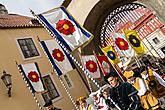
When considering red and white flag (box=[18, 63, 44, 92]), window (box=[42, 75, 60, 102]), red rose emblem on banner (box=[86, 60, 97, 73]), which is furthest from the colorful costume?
window (box=[42, 75, 60, 102])

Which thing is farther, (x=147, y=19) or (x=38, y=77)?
(x=147, y=19)

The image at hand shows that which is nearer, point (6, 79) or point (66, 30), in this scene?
point (66, 30)

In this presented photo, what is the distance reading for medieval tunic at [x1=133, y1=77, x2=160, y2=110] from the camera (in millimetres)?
7645

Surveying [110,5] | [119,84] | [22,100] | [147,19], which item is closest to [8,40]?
[22,100]

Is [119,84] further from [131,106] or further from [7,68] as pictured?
[7,68]

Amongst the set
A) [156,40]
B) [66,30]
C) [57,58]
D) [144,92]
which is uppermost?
[156,40]

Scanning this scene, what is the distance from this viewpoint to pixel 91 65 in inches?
500

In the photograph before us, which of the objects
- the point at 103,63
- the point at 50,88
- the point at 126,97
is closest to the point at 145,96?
the point at 126,97

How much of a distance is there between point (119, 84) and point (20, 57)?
10.6m

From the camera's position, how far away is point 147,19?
133ft

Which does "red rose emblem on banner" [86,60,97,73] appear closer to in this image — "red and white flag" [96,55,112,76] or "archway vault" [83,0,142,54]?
"red and white flag" [96,55,112,76]

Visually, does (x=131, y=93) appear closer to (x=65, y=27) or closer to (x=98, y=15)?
(x=65, y=27)

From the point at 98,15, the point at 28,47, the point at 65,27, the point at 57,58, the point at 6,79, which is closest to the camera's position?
the point at 65,27

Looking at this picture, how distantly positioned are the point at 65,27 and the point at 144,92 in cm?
289
